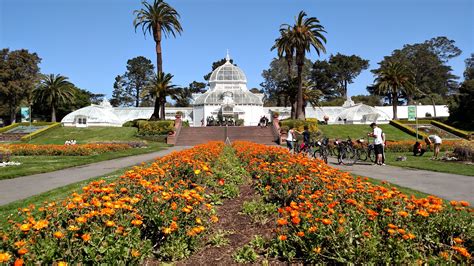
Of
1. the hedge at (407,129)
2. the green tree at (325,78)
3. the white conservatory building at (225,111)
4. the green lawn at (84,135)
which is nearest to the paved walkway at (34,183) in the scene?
the green lawn at (84,135)

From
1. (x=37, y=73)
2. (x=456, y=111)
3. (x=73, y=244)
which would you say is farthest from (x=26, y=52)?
(x=73, y=244)

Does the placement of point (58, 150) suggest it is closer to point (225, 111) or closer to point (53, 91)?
point (225, 111)

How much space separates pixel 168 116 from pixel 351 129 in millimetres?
32425

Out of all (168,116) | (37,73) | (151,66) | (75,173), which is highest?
(151,66)

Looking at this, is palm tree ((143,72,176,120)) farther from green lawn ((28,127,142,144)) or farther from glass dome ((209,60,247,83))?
glass dome ((209,60,247,83))

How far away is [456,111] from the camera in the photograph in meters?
49.7

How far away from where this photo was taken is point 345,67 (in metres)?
91.9

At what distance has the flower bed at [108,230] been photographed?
325 cm

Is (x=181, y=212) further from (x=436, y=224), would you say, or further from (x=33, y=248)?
(x=436, y=224)

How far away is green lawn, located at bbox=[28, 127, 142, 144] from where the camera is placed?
121 ft

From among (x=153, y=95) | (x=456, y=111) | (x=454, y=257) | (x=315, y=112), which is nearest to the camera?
(x=454, y=257)

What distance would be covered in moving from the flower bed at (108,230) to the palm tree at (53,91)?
5809 cm

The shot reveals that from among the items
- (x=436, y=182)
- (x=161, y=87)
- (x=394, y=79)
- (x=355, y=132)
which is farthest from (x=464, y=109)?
(x=436, y=182)

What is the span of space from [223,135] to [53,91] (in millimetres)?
33752
